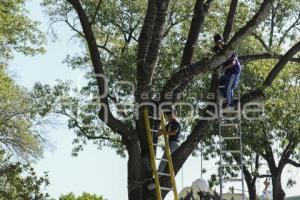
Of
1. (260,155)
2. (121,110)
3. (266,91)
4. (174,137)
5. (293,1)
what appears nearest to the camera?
(174,137)

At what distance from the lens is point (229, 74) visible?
480 inches

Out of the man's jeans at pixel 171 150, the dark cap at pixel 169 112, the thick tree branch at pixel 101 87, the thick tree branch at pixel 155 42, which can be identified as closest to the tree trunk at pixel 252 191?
the man's jeans at pixel 171 150

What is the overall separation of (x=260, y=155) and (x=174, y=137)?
1414 centimetres

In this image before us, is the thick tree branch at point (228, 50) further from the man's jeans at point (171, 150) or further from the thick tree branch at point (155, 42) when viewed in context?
the man's jeans at point (171, 150)

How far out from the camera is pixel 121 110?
64.1ft

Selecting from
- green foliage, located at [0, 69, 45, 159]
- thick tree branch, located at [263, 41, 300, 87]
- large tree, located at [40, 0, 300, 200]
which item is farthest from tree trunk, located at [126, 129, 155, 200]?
green foliage, located at [0, 69, 45, 159]

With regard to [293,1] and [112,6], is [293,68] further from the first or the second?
[112,6]

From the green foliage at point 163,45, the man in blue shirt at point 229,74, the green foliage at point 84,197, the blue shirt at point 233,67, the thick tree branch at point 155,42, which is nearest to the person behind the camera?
the man in blue shirt at point 229,74

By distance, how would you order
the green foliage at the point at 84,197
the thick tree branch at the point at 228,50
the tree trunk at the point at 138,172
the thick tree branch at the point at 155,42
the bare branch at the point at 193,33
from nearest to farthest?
the thick tree branch at the point at 228,50 < the thick tree branch at the point at 155,42 < the tree trunk at the point at 138,172 < the bare branch at the point at 193,33 < the green foliage at the point at 84,197

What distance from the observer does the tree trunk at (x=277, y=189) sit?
25.8 metres

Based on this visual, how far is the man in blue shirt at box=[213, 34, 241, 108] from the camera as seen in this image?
38.0 ft

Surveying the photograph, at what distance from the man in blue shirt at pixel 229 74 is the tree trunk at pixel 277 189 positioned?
1416cm

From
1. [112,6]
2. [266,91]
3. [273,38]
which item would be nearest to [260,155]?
[273,38]

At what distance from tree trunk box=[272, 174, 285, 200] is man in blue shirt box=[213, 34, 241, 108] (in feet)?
46.5
